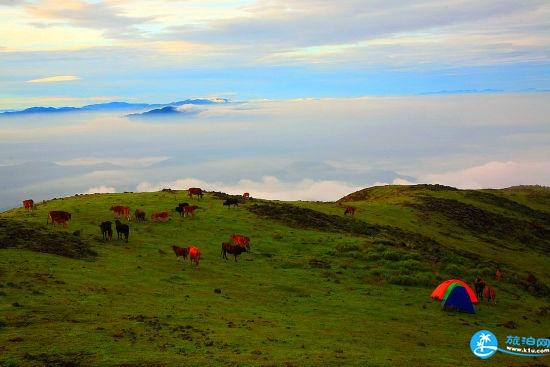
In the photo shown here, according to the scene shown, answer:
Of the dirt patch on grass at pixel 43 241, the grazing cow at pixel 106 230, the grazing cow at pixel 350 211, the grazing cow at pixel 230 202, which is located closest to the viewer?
the dirt patch on grass at pixel 43 241

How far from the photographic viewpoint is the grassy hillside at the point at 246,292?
2090cm

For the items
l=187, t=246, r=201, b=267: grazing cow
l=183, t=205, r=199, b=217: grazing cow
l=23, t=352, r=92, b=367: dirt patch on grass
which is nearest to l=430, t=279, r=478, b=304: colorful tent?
l=187, t=246, r=201, b=267: grazing cow

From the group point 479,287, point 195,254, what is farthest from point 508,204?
point 195,254

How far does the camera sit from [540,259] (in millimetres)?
66188

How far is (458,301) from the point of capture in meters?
34.3

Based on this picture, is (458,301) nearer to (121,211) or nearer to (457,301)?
(457,301)

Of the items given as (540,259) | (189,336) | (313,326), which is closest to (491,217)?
(540,259)

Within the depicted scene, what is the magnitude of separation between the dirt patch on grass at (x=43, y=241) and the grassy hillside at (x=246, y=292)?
6.3 inches

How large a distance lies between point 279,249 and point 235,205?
15.0 m

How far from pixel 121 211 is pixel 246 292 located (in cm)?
2216

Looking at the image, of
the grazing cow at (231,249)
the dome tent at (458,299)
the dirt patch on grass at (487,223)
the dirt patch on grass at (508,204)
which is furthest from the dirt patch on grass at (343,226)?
the dirt patch on grass at (508,204)

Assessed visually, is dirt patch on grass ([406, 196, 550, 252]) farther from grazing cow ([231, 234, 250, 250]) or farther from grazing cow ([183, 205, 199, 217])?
grazing cow ([231, 234, 250, 250])

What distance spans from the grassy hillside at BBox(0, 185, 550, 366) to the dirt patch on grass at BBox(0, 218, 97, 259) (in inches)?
6.3

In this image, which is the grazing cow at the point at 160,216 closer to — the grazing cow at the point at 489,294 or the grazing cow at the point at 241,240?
the grazing cow at the point at 241,240
